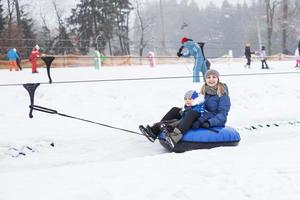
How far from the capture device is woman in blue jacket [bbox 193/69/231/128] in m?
7.16

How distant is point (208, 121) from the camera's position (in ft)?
23.4

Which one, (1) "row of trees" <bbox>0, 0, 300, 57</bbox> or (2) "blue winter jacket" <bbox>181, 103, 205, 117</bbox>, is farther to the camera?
(1) "row of trees" <bbox>0, 0, 300, 57</bbox>

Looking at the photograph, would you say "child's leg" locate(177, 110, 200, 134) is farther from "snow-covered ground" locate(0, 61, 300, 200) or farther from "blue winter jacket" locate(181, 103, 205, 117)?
"snow-covered ground" locate(0, 61, 300, 200)

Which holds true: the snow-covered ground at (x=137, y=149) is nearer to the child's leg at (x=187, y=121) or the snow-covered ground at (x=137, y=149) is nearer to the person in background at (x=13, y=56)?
the child's leg at (x=187, y=121)

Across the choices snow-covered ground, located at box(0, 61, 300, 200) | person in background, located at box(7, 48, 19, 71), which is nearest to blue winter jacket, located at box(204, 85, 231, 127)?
snow-covered ground, located at box(0, 61, 300, 200)

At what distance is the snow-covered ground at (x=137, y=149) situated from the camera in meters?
4.05

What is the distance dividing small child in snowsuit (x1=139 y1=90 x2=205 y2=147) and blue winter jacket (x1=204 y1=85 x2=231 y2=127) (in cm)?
13

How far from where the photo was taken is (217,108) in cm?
729

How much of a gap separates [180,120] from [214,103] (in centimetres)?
66

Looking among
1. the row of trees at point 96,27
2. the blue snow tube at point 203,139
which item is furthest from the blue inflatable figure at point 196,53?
the row of trees at point 96,27

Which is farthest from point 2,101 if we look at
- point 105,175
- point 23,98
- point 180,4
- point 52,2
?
point 180,4

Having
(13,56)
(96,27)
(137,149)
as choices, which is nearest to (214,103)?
(137,149)

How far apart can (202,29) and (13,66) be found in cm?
6140

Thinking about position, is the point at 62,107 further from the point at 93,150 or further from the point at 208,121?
the point at 208,121
